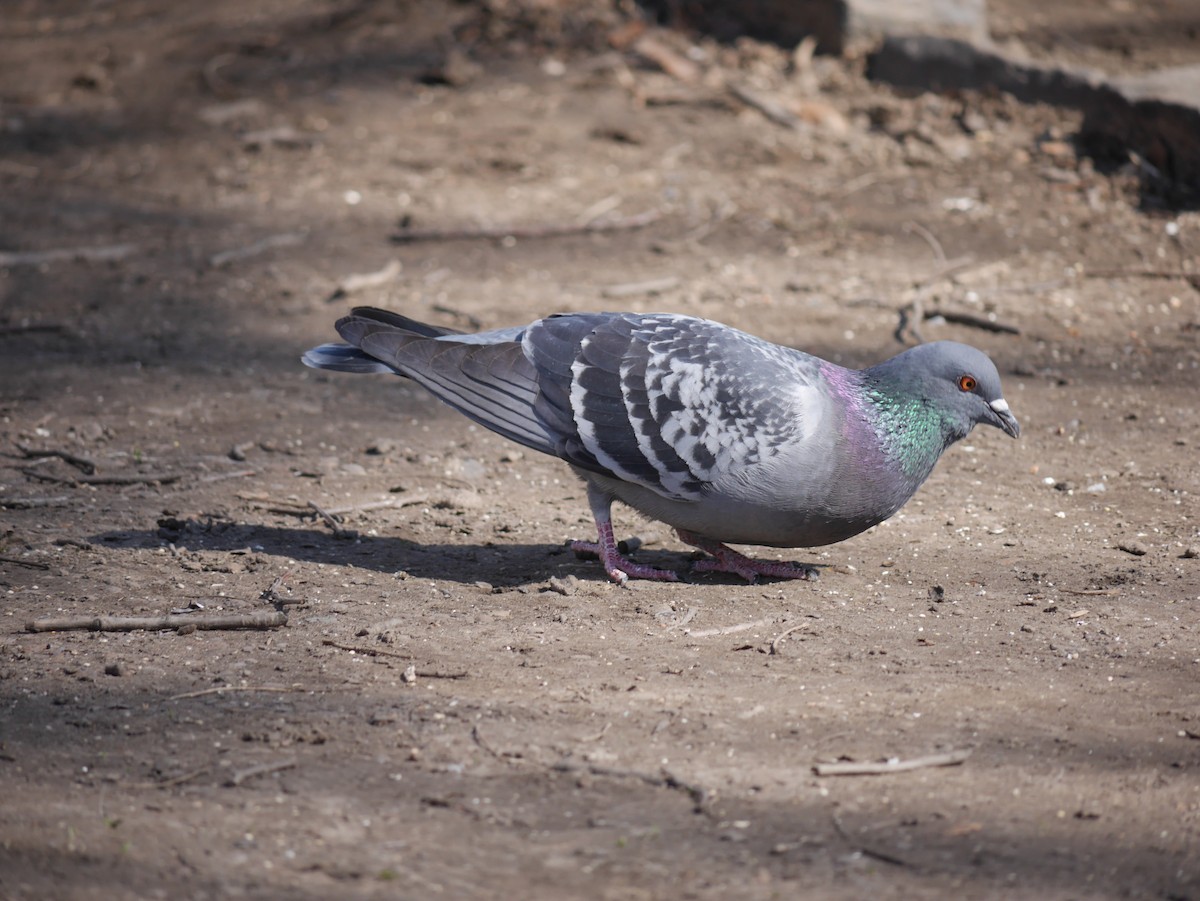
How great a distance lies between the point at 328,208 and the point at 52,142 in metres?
2.47

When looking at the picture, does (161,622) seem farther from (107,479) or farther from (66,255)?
(66,255)

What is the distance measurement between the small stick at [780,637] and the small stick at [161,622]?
4.89 ft

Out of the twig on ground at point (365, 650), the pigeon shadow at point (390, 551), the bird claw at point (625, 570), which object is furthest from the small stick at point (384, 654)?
the bird claw at point (625, 570)

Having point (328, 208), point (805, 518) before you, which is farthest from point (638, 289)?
point (805, 518)

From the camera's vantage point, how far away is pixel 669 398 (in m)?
4.30

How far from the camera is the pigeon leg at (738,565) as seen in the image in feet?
14.8

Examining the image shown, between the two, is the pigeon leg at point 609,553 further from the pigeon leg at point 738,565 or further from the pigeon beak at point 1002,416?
the pigeon beak at point 1002,416

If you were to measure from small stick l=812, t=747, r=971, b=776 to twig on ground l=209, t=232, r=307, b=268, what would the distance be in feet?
17.9

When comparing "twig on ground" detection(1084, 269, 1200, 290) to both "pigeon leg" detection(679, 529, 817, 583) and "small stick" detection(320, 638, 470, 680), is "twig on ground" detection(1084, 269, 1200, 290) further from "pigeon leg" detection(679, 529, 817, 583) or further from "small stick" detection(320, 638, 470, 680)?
"small stick" detection(320, 638, 470, 680)

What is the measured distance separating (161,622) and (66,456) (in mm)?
1653

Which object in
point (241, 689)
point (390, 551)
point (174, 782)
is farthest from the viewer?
point (390, 551)

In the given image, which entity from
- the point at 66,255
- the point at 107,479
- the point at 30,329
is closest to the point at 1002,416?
the point at 107,479

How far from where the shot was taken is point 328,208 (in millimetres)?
8289

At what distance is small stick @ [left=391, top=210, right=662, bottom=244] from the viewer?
25.6 feet
